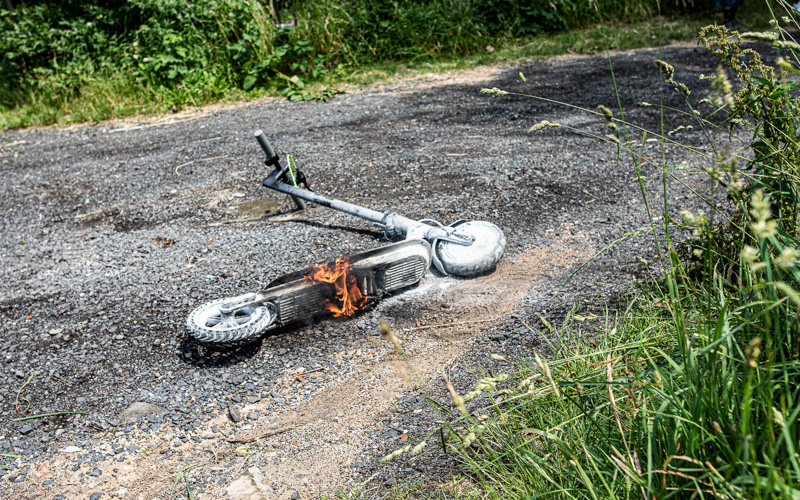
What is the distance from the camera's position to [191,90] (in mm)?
7293

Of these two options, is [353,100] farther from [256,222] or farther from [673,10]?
[673,10]

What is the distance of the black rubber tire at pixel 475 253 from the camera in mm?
3266

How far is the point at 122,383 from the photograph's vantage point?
2750 millimetres

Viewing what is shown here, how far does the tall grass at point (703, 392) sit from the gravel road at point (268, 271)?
439 mm

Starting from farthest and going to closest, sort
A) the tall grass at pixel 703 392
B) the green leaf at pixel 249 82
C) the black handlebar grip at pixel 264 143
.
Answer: the green leaf at pixel 249 82 < the black handlebar grip at pixel 264 143 < the tall grass at pixel 703 392

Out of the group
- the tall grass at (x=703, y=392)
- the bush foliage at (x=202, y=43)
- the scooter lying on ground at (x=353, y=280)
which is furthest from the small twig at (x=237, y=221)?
the bush foliage at (x=202, y=43)

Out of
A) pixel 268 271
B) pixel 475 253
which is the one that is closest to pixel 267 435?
pixel 268 271

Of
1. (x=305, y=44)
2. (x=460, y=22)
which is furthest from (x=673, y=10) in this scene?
(x=305, y=44)

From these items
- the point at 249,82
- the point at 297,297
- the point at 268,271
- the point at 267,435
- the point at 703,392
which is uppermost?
the point at 249,82

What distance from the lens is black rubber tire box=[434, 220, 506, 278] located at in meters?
3.27

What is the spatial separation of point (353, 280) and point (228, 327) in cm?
65

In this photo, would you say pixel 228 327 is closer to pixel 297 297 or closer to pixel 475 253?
pixel 297 297

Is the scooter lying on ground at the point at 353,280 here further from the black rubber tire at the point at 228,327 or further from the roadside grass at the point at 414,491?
the roadside grass at the point at 414,491

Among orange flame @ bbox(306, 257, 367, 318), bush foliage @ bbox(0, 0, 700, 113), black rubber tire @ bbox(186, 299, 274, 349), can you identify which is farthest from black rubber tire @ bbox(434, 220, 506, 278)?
bush foliage @ bbox(0, 0, 700, 113)
